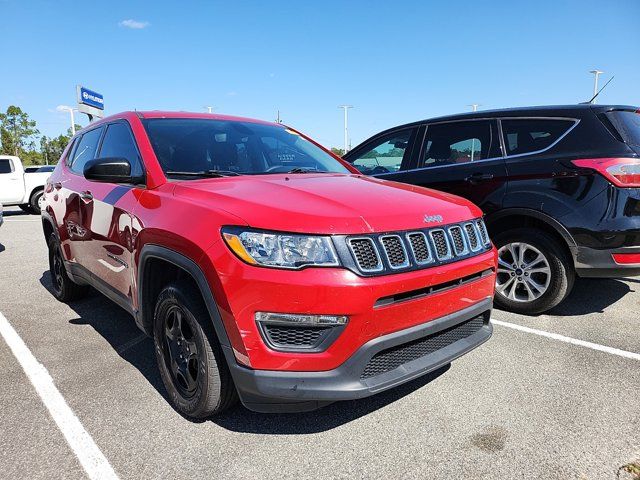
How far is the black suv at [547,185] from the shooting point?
3.63 m

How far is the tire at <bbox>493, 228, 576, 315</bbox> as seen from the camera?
398cm

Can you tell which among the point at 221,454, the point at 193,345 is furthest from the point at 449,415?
the point at 193,345

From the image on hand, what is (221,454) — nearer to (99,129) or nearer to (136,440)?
(136,440)

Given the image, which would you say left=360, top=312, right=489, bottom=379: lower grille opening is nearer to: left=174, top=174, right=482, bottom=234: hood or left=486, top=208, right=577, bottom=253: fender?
left=174, top=174, right=482, bottom=234: hood

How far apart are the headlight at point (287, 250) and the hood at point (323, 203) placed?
0.04m

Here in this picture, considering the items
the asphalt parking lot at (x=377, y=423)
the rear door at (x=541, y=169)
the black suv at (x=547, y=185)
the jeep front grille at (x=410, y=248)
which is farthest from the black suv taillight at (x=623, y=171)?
the jeep front grille at (x=410, y=248)

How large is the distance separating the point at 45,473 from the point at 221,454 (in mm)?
779

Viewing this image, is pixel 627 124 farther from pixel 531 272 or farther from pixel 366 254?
pixel 366 254

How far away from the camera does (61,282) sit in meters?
4.68

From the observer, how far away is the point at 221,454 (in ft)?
7.40

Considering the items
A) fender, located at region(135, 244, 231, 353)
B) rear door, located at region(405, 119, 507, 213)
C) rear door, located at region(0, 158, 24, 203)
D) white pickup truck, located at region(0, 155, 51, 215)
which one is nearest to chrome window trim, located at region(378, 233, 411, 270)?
fender, located at region(135, 244, 231, 353)

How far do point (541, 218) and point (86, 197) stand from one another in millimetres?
3699

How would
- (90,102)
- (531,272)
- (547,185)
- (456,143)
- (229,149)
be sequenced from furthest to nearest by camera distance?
(90,102)
(456,143)
(531,272)
(547,185)
(229,149)

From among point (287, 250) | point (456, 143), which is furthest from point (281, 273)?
point (456, 143)
